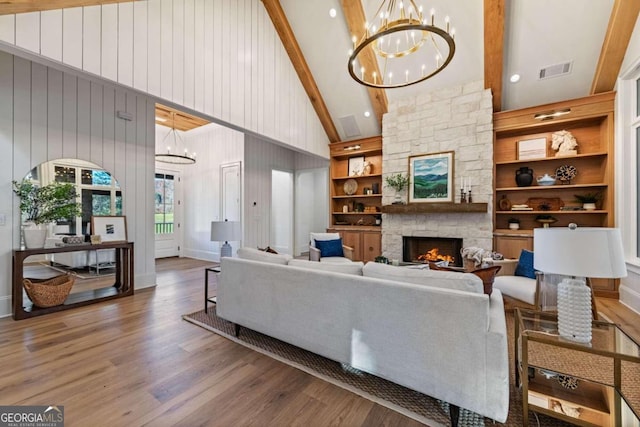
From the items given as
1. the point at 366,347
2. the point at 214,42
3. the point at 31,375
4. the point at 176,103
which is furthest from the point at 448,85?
the point at 31,375

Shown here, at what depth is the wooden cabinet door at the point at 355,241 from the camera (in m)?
6.23

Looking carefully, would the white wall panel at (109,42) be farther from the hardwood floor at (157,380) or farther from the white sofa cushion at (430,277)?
the white sofa cushion at (430,277)

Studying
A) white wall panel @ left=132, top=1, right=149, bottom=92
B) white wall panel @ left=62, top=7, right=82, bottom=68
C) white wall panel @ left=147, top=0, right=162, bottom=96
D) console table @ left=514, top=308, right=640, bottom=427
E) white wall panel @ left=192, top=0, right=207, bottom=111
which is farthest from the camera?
white wall panel @ left=192, top=0, right=207, bottom=111

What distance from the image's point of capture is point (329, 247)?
4.64 metres

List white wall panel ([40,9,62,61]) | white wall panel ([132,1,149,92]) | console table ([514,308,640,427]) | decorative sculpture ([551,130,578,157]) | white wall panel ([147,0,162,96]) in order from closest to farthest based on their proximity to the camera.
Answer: console table ([514,308,640,427])
white wall panel ([40,9,62,61])
white wall panel ([132,1,149,92])
white wall panel ([147,0,162,96])
decorative sculpture ([551,130,578,157])

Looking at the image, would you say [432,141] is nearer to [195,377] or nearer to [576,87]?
[576,87]

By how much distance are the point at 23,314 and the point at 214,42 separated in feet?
13.4

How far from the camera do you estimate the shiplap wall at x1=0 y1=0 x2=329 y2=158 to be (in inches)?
99.0

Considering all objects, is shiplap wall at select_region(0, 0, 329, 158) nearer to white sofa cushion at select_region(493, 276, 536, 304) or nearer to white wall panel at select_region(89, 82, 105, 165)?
white wall panel at select_region(89, 82, 105, 165)

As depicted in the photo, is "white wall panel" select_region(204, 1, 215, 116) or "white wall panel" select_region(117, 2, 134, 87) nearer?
"white wall panel" select_region(117, 2, 134, 87)

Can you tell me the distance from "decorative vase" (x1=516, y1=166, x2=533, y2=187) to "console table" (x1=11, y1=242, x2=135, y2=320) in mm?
6347

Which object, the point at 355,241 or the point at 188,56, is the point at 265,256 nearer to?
the point at 188,56

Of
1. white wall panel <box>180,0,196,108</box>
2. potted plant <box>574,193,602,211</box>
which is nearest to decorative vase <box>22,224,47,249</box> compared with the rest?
white wall panel <box>180,0,196,108</box>

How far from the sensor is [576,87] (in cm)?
418
